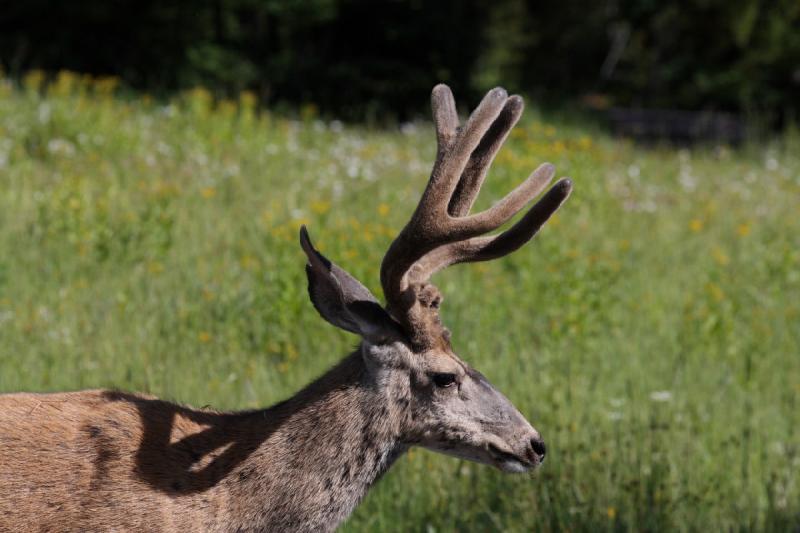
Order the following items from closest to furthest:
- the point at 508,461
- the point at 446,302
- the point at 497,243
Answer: the point at 508,461
the point at 497,243
the point at 446,302

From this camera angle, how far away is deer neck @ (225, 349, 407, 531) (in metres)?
3.22

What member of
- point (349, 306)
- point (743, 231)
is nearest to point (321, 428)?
point (349, 306)

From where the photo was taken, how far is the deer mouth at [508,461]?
334cm

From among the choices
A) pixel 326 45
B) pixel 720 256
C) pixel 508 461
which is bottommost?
pixel 508 461

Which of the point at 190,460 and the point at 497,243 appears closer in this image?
the point at 190,460

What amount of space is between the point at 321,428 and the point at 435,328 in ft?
1.56

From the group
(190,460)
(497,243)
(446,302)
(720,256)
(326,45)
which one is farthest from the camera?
(326,45)

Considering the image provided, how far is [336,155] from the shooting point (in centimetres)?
1029

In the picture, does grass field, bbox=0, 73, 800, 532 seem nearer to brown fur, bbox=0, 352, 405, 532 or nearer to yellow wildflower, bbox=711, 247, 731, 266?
yellow wildflower, bbox=711, 247, 731, 266

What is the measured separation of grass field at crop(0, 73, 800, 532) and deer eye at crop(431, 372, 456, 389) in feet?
3.47

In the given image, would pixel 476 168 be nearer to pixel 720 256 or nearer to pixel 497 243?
pixel 497 243

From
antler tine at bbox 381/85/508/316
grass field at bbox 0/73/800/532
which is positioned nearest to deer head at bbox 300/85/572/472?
antler tine at bbox 381/85/508/316

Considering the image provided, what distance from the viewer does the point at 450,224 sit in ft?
10.8

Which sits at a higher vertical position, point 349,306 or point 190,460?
point 349,306
